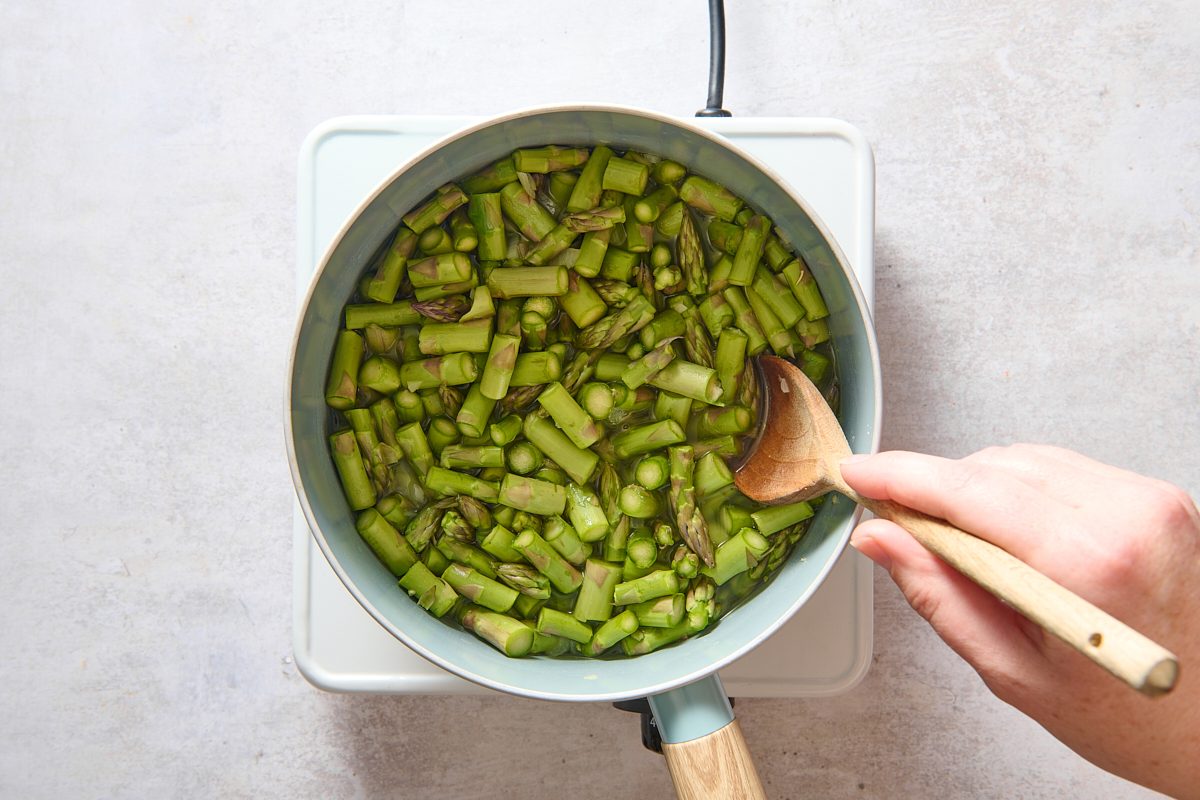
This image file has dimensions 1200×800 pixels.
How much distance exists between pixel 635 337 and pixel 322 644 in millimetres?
562

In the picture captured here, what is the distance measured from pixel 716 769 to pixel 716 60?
2.92ft

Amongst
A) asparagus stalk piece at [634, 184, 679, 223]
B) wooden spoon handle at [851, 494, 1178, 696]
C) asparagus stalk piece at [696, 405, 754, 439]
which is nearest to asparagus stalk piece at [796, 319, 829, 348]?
asparagus stalk piece at [696, 405, 754, 439]

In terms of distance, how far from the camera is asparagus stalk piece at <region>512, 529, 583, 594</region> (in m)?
1.18

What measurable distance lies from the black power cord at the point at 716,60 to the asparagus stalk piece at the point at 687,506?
0.45m

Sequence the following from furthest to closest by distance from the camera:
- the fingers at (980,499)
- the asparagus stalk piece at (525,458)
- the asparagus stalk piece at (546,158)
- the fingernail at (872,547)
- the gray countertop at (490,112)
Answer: the gray countertop at (490,112) < the asparagus stalk piece at (525,458) < the asparagus stalk piece at (546,158) < the fingernail at (872,547) < the fingers at (980,499)

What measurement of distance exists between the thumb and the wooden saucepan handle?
0.78ft

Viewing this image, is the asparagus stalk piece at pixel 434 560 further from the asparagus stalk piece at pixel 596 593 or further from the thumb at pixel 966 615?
the thumb at pixel 966 615

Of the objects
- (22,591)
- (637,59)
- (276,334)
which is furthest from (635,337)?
(22,591)

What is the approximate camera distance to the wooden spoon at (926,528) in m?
0.59

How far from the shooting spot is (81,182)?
4.61ft

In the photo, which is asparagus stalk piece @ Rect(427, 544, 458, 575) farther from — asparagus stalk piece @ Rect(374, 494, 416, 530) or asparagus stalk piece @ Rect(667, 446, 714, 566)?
asparagus stalk piece @ Rect(667, 446, 714, 566)

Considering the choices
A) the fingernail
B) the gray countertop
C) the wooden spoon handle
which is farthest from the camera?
the gray countertop

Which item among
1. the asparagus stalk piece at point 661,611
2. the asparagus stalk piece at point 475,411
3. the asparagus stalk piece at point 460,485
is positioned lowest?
the asparagus stalk piece at point 661,611

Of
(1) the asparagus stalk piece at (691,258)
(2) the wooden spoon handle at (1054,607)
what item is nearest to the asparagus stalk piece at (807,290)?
(1) the asparagus stalk piece at (691,258)
